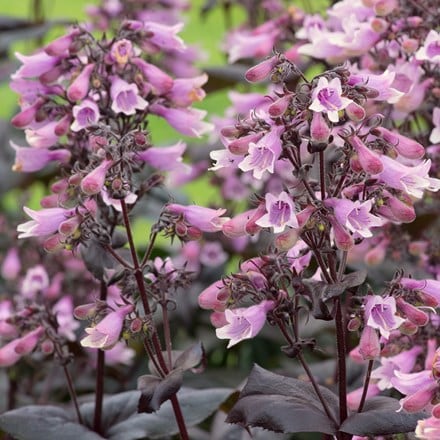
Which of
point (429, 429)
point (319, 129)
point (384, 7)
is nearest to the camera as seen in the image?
point (429, 429)

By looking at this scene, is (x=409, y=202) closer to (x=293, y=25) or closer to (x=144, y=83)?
(x=144, y=83)

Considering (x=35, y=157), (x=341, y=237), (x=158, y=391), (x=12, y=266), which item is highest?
(x=341, y=237)

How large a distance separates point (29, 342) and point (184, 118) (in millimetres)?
554

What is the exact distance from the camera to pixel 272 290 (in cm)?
160

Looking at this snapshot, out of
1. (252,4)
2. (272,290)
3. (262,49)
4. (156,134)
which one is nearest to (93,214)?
(272,290)

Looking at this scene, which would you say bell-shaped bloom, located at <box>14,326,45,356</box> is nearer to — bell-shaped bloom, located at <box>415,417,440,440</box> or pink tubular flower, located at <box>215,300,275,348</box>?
pink tubular flower, located at <box>215,300,275,348</box>

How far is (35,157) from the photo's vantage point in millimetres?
2109

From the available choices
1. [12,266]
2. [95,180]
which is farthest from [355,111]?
[12,266]

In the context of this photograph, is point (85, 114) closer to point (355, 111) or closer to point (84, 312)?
point (84, 312)

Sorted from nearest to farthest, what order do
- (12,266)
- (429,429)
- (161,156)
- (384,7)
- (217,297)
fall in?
(429,429), (217,297), (161,156), (384,7), (12,266)

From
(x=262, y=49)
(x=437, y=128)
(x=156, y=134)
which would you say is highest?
(x=437, y=128)

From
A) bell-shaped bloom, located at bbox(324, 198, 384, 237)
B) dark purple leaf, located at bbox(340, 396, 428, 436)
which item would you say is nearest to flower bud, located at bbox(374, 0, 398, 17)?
bell-shaped bloom, located at bbox(324, 198, 384, 237)

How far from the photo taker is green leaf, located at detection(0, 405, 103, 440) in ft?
6.52

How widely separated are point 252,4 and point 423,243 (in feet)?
6.20
